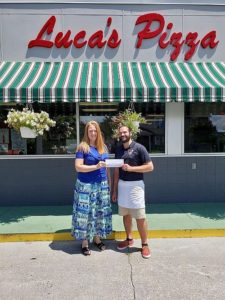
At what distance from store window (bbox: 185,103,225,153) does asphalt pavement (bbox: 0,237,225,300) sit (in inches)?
107

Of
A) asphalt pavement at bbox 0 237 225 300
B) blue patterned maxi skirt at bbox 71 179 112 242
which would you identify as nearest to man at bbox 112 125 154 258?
blue patterned maxi skirt at bbox 71 179 112 242

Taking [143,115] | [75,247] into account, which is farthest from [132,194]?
[143,115]

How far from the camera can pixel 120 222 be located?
21.3 feet

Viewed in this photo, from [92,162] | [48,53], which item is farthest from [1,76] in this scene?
[92,162]

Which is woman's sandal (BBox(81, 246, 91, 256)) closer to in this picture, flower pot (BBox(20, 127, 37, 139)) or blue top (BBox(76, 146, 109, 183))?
blue top (BBox(76, 146, 109, 183))

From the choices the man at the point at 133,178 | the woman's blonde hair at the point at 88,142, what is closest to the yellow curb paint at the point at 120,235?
the man at the point at 133,178

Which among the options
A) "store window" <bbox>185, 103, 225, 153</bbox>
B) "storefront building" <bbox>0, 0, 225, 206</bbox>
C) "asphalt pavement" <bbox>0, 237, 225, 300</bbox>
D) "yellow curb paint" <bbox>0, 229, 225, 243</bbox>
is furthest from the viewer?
"store window" <bbox>185, 103, 225, 153</bbox>

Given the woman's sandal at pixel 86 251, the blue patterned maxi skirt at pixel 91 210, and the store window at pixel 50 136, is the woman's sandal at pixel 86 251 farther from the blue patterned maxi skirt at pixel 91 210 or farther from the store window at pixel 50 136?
the store window at pixel 50 136

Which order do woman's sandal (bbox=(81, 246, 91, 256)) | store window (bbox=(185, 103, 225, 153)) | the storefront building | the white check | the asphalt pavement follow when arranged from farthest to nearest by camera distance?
store window (bbox=(185, 103, 225, 153)) → the storefront building → woman's sandal (bbox=(81, 246, 91, 256)) → the white check → the asphalt pavement

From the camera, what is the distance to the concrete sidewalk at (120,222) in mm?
5840

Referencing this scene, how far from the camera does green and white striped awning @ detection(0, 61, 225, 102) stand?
6.54 meters

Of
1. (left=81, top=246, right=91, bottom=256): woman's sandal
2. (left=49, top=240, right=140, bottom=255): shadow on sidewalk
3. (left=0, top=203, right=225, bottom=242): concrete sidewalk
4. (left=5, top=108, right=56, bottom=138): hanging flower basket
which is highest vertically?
(left=5, top=108, right=56, bottom=138): hanging flower basket

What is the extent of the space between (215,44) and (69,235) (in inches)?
212

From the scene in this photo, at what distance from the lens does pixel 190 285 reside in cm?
415
